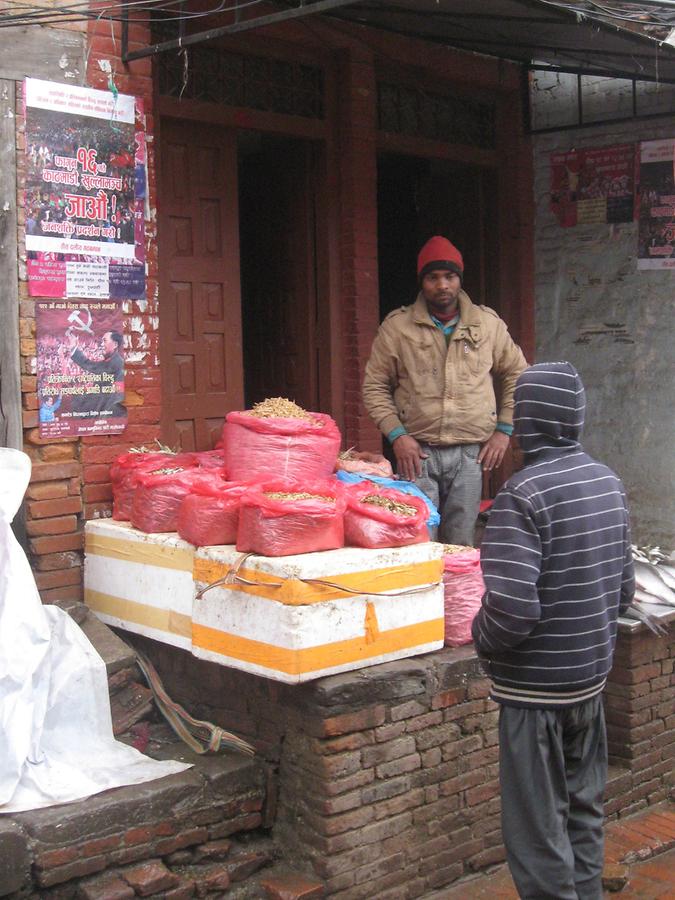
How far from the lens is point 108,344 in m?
5.50

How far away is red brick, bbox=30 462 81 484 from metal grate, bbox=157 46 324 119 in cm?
241

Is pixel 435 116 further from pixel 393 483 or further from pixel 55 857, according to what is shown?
pixel 55 857

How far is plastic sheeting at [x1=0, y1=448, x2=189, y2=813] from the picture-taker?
13.6 feet

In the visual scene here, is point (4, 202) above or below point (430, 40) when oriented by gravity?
below

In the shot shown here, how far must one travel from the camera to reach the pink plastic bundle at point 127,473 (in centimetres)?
529

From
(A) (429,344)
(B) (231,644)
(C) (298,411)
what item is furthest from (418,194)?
(B) (231,644)

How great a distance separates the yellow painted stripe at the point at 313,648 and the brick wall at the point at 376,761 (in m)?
0.08

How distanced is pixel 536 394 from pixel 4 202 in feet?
9.16

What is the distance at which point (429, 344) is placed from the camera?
631 centimetres

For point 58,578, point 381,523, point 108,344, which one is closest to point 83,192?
point 108,344

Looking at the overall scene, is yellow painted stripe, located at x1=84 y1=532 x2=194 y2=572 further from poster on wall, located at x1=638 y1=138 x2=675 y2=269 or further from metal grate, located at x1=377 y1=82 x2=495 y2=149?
→ poster on wall, located at x1=638 y1=138 x2=675 y2=269

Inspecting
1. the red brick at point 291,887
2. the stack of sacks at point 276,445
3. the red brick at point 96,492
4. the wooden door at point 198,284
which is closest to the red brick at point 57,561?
the red brick at point 96,492

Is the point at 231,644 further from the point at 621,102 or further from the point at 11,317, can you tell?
the point at 621,102

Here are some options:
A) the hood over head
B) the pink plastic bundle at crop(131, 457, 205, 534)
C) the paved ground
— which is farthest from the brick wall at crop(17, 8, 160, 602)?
the hood over head
